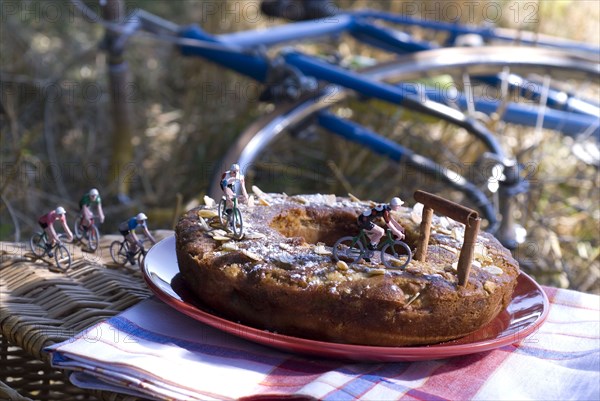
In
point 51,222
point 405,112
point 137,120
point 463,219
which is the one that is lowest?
point 137,120

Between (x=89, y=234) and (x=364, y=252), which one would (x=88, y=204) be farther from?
(x=364, y=252)

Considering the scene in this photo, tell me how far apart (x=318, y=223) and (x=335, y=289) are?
0.64 feet

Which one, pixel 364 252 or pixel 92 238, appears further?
pixel 92 238

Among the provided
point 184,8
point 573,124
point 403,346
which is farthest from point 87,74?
point 403,346

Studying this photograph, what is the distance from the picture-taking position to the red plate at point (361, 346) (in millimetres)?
670

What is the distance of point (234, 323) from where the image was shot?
69 cm

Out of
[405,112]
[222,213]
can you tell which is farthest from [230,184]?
[405,112]

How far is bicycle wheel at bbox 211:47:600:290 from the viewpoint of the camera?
54.2 inches

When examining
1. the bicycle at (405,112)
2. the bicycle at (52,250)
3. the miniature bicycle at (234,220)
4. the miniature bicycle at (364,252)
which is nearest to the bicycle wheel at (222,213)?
the miniature bicycle at (234,220)

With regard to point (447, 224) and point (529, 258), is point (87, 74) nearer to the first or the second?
point (529, 258)

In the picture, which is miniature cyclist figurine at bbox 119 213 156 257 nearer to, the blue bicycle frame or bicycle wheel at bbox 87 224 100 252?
bicycle wheel at bbox 87 224 100 252

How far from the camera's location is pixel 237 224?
774mm

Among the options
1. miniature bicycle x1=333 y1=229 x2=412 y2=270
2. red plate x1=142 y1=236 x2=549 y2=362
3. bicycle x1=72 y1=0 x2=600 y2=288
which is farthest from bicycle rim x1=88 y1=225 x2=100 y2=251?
miniature bicycle x1=333 y1=229 x2=412 y2=270

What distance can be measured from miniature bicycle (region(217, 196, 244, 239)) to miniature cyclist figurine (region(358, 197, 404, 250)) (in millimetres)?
114
